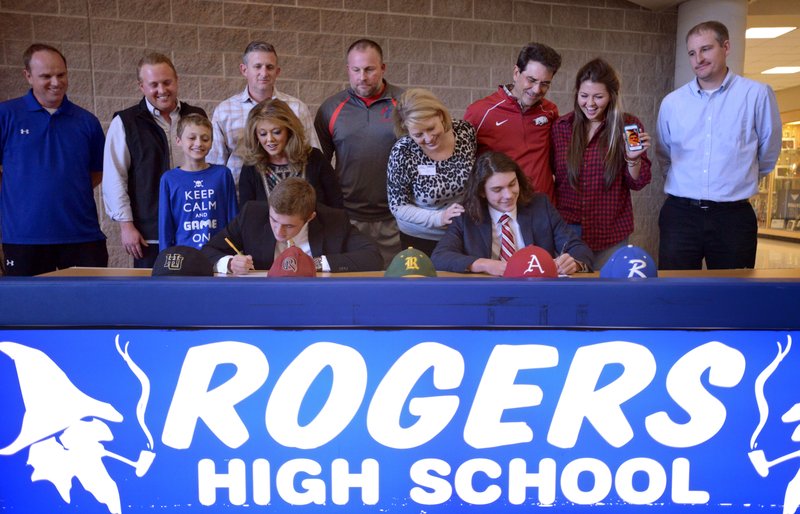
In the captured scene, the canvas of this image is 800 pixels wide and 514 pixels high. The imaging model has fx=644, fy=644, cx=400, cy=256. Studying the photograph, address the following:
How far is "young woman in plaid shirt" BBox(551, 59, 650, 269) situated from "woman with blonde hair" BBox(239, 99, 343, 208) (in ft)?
3.39

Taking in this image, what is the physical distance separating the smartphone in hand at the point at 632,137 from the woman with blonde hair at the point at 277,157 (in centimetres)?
123

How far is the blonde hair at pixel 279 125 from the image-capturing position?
2639 millimetres

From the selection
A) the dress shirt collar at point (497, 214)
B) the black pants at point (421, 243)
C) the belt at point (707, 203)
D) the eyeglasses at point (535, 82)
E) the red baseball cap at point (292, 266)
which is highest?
the eyeglasses at point (535, 82)

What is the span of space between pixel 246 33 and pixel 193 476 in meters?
4.12

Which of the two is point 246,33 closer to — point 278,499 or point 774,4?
point 278,499

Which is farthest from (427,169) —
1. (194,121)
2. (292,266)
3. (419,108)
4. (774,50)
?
(774,50)

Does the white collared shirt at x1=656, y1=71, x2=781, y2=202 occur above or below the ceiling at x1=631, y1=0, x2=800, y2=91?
below

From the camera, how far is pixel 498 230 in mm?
2543

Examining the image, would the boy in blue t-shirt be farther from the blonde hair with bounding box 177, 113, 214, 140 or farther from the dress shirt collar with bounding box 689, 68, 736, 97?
the dress shirt collar with bounding box 689, 68, 736, 97

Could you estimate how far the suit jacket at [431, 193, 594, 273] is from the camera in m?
2.49

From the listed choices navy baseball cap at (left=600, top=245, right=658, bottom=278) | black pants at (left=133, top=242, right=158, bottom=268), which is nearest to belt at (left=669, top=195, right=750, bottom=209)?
navy baseball cap at (left=600, top=245, right=658, bottom=278)

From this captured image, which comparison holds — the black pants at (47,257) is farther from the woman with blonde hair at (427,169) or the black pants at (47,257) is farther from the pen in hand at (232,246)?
the woman with blonde hair at (427,169)

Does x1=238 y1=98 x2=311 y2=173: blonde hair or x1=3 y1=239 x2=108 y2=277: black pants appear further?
x1=3 y1=239 x2=108 y2=277: black pants

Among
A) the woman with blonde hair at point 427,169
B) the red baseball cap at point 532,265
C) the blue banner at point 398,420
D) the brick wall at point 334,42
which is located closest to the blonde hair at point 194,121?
the woman with blonde hair at point 427,169
